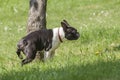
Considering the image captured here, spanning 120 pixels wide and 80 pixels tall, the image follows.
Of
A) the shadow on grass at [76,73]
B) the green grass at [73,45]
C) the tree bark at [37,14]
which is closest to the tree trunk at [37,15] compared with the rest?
the tree bark at [37,14]

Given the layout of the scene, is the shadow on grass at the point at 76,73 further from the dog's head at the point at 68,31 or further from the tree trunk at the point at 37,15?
the tree trunk at the point at 37,15

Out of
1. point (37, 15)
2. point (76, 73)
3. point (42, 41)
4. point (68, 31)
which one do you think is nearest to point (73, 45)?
point (37, 15)

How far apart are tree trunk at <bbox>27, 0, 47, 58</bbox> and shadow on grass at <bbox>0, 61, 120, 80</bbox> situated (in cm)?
292

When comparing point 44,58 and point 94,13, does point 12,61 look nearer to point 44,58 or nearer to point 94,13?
point 44,58

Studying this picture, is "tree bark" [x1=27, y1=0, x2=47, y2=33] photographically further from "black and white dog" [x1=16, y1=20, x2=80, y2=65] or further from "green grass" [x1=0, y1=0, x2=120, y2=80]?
"black and white dog" [x1=16, y1=20, x2=80, y2=65]

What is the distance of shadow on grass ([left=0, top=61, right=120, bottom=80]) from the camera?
24.1 ft

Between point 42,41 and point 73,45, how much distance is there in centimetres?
324

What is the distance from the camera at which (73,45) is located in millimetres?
13070

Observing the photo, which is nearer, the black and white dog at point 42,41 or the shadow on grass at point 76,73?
the shadow on grass at point 76,73

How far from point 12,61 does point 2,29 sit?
9118 mm

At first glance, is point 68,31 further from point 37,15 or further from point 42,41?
point 37,15

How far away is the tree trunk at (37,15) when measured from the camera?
436 inches

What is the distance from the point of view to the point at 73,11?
84.3ft

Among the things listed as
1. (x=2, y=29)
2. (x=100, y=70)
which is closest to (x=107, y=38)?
(x=100, y=70)
